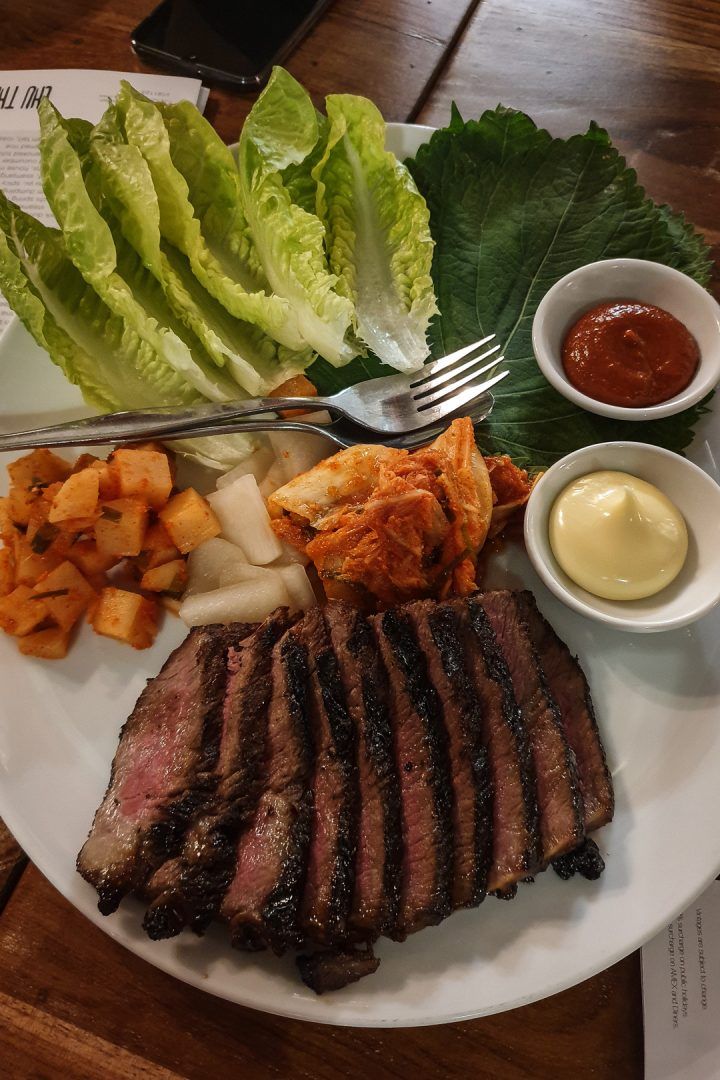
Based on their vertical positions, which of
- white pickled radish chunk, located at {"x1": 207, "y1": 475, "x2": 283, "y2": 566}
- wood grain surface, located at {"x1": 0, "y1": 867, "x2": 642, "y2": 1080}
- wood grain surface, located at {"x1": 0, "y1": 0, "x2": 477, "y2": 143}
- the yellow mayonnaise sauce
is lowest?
wood grain surface, located at {"x1": 0, "y1": 867, "x2": 642, "y2": 1080}

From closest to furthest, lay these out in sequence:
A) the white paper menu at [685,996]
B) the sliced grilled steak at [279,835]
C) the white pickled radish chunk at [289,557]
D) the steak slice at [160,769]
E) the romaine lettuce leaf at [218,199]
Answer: the sliced grilled steak at [279,835], the steak slice at [160,769], the white paper menu at [685,996], the white pickled radish chunk at [289,557], the romaine lettuce leaf at [218,199]

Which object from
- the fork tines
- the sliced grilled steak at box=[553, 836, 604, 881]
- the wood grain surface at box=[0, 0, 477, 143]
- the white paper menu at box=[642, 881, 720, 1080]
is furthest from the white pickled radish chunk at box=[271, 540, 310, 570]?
the wood grain surface at box=[0, 0, 477, 143]

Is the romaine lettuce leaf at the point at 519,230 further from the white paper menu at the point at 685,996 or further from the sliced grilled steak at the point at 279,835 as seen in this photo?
the white paper menu at the point at 685,996

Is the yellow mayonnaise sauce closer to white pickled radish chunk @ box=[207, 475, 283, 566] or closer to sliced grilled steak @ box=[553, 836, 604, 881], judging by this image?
sliced grilled steak @ box=[553, 836, 604, 881]

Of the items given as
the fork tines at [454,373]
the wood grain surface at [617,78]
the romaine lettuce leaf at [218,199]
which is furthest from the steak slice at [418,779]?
the wood grain surface at [617,78]

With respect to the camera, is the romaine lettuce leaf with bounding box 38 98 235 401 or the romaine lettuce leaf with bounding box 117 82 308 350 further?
the romaine lettuce leaf with bounding box 117 82 308 350

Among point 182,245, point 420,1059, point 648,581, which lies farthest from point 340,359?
point 420,1059

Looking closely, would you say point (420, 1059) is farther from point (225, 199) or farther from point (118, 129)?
point (118, 129)
